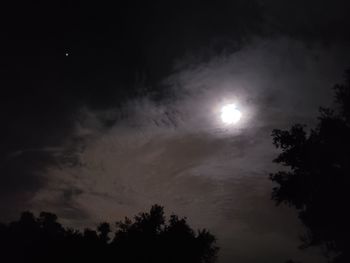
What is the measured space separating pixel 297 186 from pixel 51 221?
207 feet

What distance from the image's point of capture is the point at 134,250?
36.9 meters

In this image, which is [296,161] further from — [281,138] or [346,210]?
[346,210]

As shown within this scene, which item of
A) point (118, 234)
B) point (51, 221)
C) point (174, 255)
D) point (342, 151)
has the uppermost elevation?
point (51, 221)

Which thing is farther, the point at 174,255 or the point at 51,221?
the point at 51,221

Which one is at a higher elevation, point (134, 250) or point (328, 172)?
point (328, 172)

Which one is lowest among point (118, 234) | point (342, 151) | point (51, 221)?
point (118, 234)

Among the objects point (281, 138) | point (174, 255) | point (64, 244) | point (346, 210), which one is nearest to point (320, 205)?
point (346, 210)

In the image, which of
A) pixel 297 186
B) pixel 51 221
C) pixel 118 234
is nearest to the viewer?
pixel 297 186

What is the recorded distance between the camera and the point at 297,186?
35.3 metres

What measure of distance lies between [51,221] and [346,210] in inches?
2631

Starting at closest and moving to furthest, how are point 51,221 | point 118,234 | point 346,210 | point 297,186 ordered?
1. point 346,210
2. point 297,186
3. point 118,234
4. point 51,221

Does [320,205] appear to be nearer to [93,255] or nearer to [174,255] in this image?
[174,255]

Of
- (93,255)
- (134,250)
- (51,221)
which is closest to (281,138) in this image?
(134,250)

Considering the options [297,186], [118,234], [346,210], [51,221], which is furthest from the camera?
[51,221]
